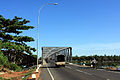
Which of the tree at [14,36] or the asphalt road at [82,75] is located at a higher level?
the tree at [14,36]

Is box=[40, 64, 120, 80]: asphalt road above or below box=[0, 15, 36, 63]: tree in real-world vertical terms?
below

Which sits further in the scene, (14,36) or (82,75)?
(14,36)

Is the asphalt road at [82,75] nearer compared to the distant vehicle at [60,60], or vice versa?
the asphalt road at [82,75]

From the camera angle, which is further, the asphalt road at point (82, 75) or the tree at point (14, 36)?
the tree at point (14, 36)

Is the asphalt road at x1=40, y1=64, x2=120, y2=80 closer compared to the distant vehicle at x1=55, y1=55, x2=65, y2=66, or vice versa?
the asphalt road at x1=40, y1=64, x2=120, y2=80

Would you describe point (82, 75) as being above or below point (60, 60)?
Result: below

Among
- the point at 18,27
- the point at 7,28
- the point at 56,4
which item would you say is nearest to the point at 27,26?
the point at 18,27

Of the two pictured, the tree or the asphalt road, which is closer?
the asphalt road

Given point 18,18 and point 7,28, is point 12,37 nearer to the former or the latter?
point 7,28

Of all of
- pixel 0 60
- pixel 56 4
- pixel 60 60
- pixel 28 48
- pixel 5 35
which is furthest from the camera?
pixel 60 60

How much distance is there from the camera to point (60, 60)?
1502 inches

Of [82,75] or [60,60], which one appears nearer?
[82,75]

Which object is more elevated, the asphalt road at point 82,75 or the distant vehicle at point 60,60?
the distant vehicle at point 60,60

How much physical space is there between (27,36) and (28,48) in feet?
8.52
